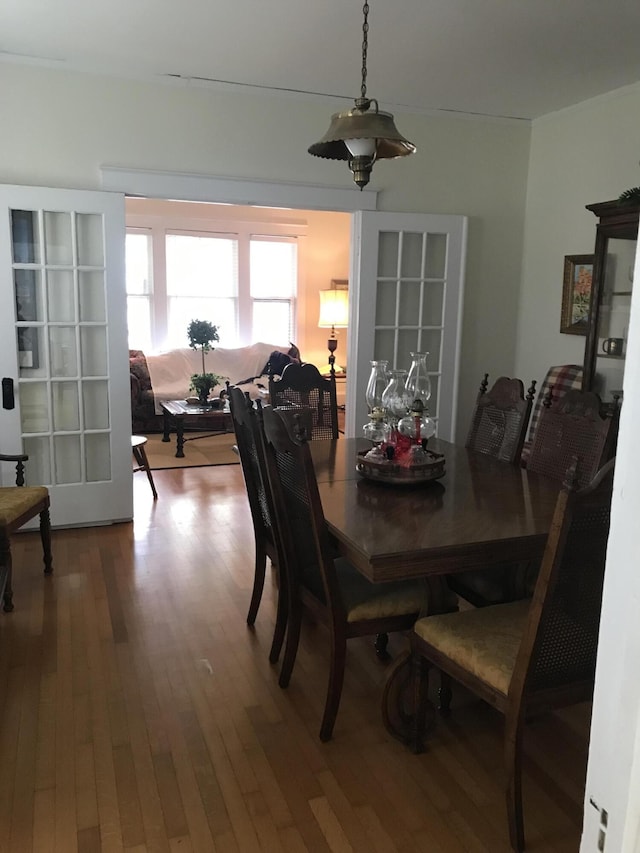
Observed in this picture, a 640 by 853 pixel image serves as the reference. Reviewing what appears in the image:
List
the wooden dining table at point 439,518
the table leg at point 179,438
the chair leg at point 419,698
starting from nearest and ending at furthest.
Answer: the wooden dining table at point 439,518 → the chair leg at point 419,698 → the table leg at point 179,438

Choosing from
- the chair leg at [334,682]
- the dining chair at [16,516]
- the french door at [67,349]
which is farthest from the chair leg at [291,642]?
the french door at [67,349]

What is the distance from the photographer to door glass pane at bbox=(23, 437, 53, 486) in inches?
159

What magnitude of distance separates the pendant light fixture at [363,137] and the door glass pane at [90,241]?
1.87 m

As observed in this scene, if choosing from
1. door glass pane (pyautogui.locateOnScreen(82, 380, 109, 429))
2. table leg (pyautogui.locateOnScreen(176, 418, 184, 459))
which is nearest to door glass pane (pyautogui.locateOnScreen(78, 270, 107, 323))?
door glass pane (pyautogui.locateOnScreen(82, 380, 109, 429))

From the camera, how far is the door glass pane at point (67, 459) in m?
4.11

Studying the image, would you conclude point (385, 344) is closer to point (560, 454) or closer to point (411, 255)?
point (411, 255)

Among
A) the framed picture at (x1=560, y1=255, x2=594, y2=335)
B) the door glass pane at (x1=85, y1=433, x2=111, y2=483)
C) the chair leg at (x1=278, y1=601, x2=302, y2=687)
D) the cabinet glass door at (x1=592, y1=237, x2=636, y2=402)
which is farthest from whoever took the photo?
the framed picture at (x1=560, y1=255, x2=594, y2=335)

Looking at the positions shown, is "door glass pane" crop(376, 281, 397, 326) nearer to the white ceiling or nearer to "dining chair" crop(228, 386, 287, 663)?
the white ceiling

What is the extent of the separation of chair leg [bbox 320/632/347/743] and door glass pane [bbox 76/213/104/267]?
2848mm

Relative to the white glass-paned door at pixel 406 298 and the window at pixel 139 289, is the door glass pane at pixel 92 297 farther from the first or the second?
the window at pixel 139 289

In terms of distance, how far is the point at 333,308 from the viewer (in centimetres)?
830

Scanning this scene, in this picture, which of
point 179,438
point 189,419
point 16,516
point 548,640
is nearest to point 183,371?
point 189,419

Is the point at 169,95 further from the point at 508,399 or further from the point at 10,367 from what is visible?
the point at 508,399

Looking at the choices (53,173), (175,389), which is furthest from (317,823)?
(175,389)
